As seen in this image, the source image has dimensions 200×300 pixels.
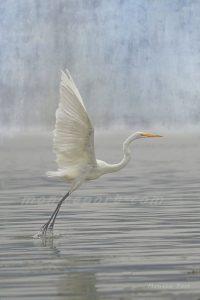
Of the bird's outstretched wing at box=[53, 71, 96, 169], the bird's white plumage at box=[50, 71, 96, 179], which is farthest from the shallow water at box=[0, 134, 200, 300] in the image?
the bird's outstretched wing at box=[53, 71, 96, 169]

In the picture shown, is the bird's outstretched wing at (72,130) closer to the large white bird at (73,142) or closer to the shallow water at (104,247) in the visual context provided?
the large white bird at (73,142)

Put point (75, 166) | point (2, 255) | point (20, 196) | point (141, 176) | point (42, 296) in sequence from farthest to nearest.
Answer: point (141, 176)
point (20, 196)
point (75, 166)
point (2, 255)
point (42, 296)

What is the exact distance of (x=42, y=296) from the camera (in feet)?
53.0

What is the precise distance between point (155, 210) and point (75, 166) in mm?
3831

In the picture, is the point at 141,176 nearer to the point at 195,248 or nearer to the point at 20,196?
the point at 20,196

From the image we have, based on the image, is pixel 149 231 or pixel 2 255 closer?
pixel 2 255

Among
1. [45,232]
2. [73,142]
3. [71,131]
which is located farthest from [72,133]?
[45,232]

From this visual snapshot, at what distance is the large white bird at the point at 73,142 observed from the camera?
83.2 feet

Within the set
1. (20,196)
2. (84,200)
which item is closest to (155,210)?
(84,200)

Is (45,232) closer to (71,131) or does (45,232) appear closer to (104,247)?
(71,131)

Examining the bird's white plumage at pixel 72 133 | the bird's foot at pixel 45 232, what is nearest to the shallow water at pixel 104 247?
the bird's foot at pixel 45 232

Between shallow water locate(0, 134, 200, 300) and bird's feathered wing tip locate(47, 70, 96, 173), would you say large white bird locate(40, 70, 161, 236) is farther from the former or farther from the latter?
shallow water locate(0, 134, 200, 300)

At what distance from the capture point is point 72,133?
26.1 metres

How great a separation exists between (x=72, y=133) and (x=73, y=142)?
324 millimetres
